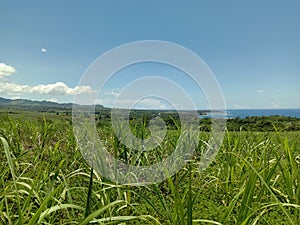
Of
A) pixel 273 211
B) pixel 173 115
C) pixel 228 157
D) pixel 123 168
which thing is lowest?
pixel 273 211

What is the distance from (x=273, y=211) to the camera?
155 centimetres

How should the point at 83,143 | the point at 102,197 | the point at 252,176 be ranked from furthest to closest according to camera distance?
the point at 83,143 → the point at 102,197 → the point at 252,176

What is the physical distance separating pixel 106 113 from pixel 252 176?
55.5 inches

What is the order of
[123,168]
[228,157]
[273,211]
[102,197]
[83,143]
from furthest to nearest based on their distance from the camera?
[83,143] < [123,168] < [228,157] < [273,211] < [102,197]

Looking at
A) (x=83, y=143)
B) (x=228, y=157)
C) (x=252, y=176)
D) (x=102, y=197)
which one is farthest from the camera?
(x=83, y=143)

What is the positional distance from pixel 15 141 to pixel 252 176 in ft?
7.02

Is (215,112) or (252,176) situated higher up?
(215,112)

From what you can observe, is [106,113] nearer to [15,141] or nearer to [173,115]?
[173,115]

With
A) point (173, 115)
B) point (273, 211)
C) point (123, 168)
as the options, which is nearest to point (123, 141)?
point (123, 168)

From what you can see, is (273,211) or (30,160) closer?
(273,211)

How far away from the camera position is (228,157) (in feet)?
6.12

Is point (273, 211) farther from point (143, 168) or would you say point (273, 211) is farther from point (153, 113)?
point (153, 113)

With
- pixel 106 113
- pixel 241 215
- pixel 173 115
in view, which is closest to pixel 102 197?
pixel 241 215

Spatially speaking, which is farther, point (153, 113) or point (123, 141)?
point (153, 113)
